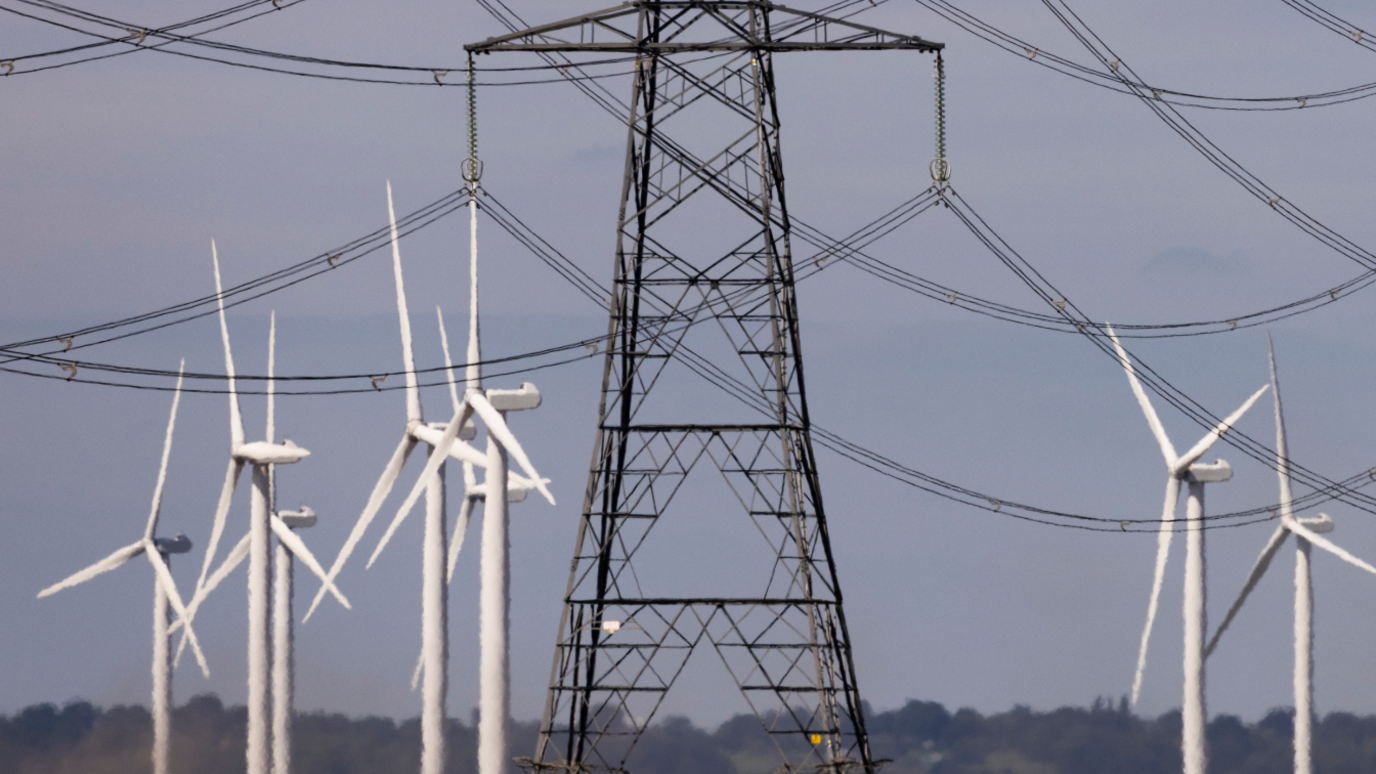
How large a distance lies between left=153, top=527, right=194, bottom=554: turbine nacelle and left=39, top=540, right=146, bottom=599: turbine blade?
10.2 ft

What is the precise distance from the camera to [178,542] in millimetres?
116500

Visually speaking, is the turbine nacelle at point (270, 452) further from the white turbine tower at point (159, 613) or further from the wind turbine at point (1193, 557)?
the wind turbine at point (1193, 557)

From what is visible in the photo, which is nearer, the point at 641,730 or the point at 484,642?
the point at 641,730

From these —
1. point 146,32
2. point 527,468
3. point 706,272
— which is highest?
point 146,32

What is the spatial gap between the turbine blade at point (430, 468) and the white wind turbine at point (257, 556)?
8882 millimetres

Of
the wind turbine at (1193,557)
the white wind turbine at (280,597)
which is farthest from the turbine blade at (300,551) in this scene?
the wind turbine at (1193,557)

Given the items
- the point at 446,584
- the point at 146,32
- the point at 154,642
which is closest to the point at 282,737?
the point at 154,642

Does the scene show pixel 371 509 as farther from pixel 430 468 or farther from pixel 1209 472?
pixel 1209 472

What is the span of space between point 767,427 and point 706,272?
4.78 metres

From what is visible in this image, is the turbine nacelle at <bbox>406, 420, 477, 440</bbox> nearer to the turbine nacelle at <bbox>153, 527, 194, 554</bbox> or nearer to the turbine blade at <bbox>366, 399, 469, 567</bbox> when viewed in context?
the turbine blade at <bbox>366, 399, 469, 567</bbox>

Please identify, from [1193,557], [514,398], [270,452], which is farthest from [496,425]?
[1193,557]

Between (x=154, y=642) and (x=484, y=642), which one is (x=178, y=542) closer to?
(x=154, y=642)

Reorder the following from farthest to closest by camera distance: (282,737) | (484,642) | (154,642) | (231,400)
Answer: (154,642), (282,737), (231,400), (484,642)

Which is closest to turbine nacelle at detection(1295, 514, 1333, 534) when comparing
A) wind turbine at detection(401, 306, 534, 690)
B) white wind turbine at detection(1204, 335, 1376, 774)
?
white wind turbine at detection(1204, 335, 1376, 774)
